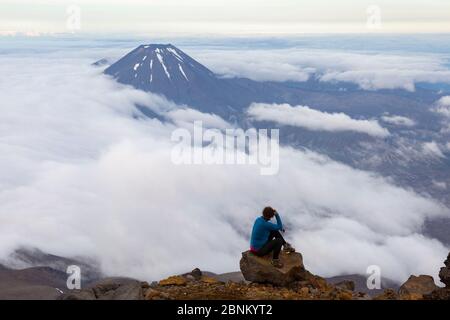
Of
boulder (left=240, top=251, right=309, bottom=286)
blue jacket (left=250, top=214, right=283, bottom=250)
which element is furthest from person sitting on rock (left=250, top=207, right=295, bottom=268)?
boulder (left=240, top=251, right=309, bottom=286)

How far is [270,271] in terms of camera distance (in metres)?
19.5

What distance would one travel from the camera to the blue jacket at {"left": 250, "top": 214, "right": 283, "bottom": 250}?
19391 mm

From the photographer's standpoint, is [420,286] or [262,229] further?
[420,286]

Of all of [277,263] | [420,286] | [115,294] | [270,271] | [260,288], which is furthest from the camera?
[420,286]

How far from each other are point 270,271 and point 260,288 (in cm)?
94

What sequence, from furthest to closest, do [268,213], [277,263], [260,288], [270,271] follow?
[277,263] → [270,271] → [268,213] → [260,288]

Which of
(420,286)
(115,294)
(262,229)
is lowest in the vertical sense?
(115,294)

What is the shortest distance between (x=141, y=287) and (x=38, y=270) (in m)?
156

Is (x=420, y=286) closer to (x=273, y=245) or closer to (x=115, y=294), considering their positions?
(x=273, y=245)

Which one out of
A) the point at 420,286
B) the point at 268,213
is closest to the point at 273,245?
the point at 268,213

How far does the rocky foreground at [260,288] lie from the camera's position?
688 inches
